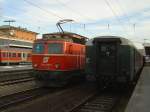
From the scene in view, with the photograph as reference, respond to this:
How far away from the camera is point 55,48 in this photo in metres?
17.5

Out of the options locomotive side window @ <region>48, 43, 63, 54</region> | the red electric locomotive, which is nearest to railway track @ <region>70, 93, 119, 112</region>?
the red electric locomotive

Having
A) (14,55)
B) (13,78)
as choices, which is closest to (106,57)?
(13,78)

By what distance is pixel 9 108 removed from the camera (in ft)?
37.3

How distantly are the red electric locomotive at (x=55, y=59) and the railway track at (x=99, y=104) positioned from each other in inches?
114

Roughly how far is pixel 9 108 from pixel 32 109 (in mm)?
833

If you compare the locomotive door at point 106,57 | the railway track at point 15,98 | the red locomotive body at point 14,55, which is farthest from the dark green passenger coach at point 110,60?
the red locomotive body at point 14,55

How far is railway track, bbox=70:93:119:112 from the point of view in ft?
38.2

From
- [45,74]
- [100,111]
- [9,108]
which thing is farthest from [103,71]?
[9,108]

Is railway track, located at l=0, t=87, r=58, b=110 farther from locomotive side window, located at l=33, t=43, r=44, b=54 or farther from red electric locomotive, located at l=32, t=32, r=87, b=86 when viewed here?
locomotive side window, located at l=33, t=43, r=44, b=54

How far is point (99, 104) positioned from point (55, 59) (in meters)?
5.22

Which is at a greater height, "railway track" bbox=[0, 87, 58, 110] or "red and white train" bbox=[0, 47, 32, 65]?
"red and white train" bbox=[0, 47, 32, 65]

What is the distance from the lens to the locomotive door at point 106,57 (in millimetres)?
15508

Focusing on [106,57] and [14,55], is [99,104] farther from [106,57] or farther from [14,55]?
[14,55]

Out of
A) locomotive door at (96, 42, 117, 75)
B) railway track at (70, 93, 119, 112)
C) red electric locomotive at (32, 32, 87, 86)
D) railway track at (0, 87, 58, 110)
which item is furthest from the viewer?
red electric locomotive at (32, 32, 87, 86)
